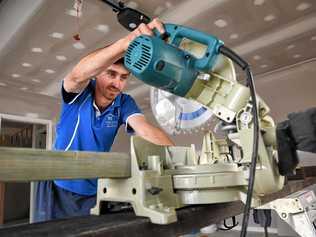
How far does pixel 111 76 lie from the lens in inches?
46.1

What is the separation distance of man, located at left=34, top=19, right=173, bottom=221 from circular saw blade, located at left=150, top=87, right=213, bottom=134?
10cm

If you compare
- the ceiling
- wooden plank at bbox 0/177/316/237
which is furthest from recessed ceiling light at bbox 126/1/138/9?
wooden plank at bbox 0/177/316/237

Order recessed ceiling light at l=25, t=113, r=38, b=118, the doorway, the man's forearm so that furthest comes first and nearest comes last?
1. the doorway
2. recessed ceiling light at l=25, t=113, r=38, b=118
3. the man's forearm

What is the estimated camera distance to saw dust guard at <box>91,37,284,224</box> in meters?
0.56

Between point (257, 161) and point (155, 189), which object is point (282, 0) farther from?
point (155, 189)

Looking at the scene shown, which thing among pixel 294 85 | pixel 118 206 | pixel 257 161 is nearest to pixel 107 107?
pixel 118 206

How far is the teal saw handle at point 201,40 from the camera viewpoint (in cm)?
70

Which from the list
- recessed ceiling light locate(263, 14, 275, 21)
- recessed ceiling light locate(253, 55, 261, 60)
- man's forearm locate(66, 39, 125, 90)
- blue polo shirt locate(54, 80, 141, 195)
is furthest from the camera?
recessed ceiling light locate(253, 55, 261, 60)

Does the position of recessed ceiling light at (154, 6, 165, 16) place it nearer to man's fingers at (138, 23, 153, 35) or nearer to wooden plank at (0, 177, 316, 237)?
man's fingers at (138, 23, 153, 35)

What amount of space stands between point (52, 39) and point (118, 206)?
2.21 meters

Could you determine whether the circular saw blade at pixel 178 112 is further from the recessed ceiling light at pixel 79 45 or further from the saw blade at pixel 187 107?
the recessed ceiling light at pixel 79 45

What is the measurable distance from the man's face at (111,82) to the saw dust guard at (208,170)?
507 millimetres

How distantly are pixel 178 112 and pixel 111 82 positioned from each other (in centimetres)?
30

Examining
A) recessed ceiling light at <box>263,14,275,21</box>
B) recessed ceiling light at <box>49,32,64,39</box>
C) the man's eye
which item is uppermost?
recessed ceiling light at <box>49,32,64,39</box>
